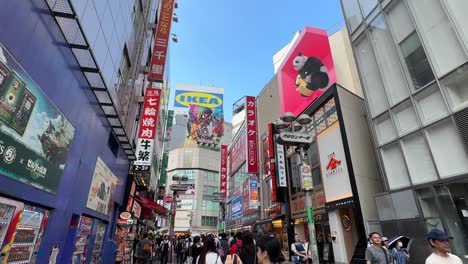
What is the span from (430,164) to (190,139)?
66839mm

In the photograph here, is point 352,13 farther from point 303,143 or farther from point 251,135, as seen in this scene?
point 251,135

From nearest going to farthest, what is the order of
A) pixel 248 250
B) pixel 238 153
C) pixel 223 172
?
pixel 248 250 → pixel 238 153 → pixel 223 172

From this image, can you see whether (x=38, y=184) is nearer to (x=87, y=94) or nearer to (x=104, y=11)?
(x=87, y=94)

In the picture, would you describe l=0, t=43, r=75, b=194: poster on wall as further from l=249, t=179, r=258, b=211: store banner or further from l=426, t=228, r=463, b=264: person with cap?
l=249, t=179, r=258, b=211: store banner

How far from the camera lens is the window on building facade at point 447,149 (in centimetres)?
809

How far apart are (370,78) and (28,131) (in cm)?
1324

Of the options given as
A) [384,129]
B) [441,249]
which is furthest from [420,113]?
[441,249]

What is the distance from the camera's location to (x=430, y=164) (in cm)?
912

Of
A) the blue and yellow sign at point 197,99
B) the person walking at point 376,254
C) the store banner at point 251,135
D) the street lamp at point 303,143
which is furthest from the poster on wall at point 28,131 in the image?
the blue and yellow sign at point 197,99

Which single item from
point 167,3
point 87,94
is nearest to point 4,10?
point 87,94

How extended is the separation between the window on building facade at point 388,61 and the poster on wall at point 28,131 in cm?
1205

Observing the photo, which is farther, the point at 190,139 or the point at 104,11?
the point at 190,139

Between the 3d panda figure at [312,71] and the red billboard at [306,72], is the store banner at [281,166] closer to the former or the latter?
the red billboard at [306,72]

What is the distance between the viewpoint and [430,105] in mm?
9273
